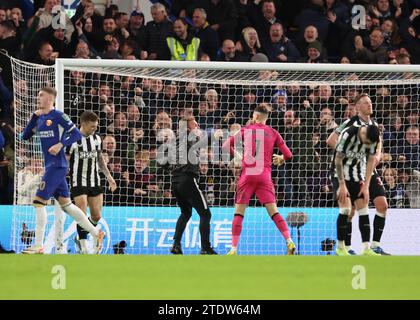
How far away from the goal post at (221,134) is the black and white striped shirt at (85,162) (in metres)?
1.15

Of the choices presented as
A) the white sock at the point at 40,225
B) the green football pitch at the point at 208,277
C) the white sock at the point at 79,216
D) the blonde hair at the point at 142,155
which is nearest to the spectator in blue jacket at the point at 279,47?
the blonde hair at the point at 142,155

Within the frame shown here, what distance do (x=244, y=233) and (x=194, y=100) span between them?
2061 millimetres

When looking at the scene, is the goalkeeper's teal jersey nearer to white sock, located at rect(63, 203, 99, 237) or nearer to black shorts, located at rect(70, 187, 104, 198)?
white sock, located at rect(63, 203, 99, 237)

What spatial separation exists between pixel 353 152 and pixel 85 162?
3233 mm

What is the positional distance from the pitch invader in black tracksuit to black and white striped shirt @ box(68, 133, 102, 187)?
98 cm

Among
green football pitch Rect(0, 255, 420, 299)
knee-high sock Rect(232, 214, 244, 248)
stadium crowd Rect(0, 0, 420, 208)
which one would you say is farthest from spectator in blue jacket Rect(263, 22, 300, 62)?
green football pitch Rect(0, 255, 420, 299)

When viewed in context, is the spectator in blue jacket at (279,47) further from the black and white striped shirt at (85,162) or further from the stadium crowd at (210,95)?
the black and white striped shirt at (85,162)

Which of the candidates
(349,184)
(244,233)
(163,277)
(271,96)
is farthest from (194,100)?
(163,277)

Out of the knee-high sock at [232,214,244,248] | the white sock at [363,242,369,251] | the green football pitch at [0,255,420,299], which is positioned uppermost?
the knee-high sock at [232,214,244,248]

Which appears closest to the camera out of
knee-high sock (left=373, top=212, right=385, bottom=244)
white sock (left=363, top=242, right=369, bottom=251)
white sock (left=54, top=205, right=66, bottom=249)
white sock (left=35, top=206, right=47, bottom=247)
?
white sock (left=35, top=206, right=47, bottom=247)

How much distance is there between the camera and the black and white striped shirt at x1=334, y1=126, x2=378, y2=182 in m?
11.7

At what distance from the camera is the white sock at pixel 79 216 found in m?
11.9

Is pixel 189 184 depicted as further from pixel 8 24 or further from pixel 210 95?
pixel 8 24

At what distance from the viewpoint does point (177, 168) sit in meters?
13.0
